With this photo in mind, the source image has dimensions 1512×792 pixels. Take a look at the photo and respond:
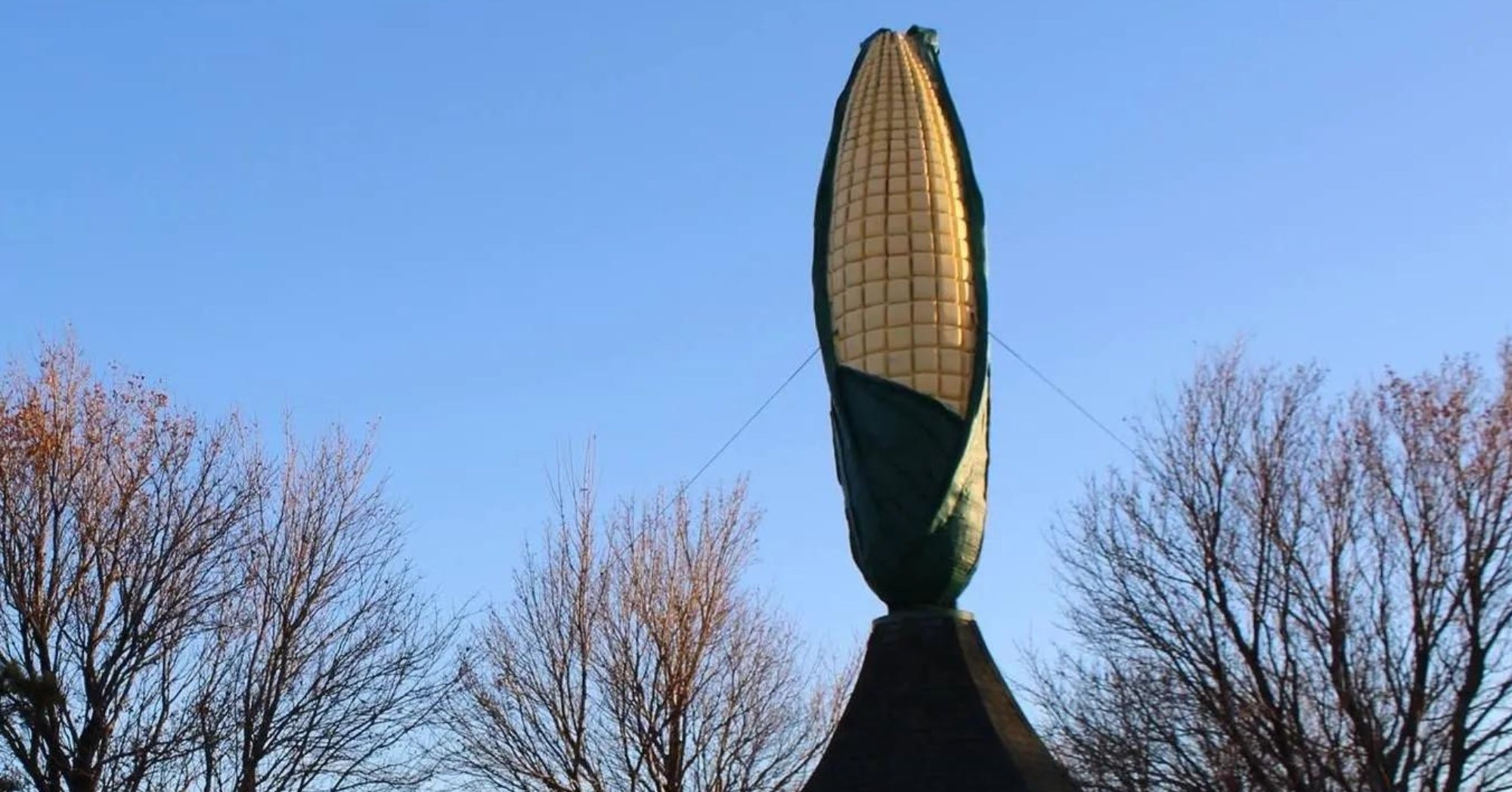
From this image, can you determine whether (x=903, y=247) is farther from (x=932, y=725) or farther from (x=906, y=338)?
(x=932, y=725)

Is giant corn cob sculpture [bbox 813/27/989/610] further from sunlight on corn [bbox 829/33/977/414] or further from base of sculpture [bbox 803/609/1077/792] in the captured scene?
base of sculpture [bbox 803/609/1077/792]

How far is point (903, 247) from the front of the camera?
531 inches

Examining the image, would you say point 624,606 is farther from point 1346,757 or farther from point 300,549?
point 1346,757

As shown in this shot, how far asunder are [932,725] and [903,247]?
3944mm

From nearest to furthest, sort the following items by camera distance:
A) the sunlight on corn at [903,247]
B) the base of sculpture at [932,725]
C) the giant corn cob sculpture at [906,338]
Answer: the base of sculpture at [932,725] → the giant corn cob sculpture at [906,338] → the sunlight on corn at [903,247]

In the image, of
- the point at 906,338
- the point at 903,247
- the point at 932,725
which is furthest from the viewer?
the point at 903,247

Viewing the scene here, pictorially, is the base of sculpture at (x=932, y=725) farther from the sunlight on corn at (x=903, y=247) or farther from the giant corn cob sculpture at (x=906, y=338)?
the sunlight on corn at (x=903, y=247)

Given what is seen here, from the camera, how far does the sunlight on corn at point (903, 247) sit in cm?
1321

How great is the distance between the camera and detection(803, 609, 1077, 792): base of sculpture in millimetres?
12023

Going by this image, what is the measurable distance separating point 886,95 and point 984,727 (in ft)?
18.4

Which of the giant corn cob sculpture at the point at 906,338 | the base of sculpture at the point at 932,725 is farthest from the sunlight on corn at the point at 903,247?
the base of sculpture at the point at 932,725

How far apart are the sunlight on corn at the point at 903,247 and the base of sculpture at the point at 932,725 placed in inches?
75.4

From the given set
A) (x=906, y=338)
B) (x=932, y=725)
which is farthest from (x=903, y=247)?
(x=932, y=725)

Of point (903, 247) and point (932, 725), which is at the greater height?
point (903, 247)
